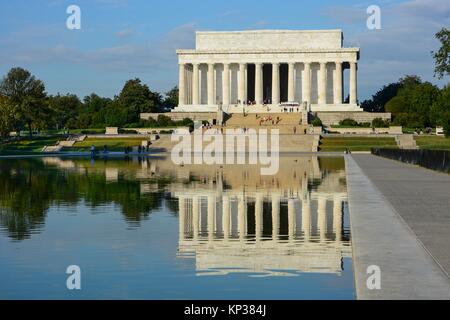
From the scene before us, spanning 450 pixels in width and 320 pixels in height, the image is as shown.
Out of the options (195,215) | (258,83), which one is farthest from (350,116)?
(195,215)

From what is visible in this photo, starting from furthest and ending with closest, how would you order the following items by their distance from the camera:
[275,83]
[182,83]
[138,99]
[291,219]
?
[138,99] < [182,83] < [275,83] < [291,219]

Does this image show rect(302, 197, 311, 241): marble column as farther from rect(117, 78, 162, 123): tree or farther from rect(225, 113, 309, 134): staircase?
rect(117, 78, 162, 123): tree

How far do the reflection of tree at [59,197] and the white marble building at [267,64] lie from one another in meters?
83.8

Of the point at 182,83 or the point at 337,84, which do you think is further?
the point at 182,83

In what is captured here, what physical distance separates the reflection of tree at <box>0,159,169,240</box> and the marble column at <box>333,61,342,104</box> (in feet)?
284

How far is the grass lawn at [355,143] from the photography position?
83750 millimetres

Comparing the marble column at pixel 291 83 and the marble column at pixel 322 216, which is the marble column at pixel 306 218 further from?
the marble column at pixel 291 83

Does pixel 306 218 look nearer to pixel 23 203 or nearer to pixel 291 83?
pixel 23 203

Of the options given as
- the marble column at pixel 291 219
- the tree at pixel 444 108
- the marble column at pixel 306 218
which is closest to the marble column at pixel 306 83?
the tree at pixel 444 108

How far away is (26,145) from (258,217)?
2989 inches

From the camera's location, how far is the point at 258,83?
404ft

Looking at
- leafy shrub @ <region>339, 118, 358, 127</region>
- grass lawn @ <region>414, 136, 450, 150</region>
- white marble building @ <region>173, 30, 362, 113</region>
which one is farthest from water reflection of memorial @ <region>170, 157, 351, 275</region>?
white marble building @ <region>173, 30, 362, 113</region>
